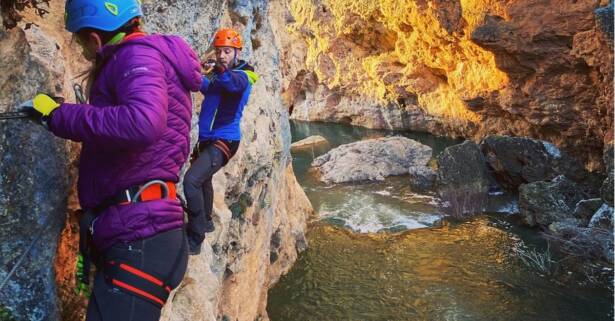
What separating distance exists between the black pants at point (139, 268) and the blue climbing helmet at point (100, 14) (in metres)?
1.15

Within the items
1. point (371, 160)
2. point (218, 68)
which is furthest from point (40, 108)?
point (371, 160)

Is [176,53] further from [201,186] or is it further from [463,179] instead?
[463,179]

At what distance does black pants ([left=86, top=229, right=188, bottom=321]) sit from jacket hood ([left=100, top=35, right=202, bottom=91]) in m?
0.86

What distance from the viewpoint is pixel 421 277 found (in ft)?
39.4

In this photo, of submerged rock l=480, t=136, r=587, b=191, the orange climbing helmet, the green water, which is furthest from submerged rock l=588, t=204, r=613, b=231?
the orange climbing helmet

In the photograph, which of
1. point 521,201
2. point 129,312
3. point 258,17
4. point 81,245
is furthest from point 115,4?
point 521,201

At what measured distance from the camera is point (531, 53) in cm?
2034

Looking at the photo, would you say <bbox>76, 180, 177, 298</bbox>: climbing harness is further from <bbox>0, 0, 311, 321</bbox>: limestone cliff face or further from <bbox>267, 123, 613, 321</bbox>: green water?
<bbox>267, 123, 613, 321</bbox>: green water

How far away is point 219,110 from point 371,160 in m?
17.5

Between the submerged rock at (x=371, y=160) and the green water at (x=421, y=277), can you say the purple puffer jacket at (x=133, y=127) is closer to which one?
the green water at (x=421, y=277)

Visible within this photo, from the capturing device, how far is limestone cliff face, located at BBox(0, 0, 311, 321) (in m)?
2.84

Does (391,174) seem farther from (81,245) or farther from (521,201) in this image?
(81,245)

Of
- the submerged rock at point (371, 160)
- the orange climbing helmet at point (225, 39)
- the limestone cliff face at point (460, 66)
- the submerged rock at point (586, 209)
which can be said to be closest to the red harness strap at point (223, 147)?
the orange climbing helmet at point (225, 39)

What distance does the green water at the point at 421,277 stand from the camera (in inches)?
415
